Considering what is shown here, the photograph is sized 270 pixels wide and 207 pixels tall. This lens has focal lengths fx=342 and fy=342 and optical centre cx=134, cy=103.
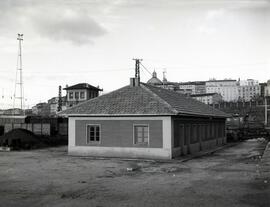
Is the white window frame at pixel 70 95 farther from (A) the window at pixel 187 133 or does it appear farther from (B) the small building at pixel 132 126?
(A) the window at pixel 187 133

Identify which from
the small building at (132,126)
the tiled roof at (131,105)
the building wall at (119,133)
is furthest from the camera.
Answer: the tiled roof at (131,105)

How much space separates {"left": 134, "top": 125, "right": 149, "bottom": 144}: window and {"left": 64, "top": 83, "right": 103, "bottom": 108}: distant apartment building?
65.9 metres

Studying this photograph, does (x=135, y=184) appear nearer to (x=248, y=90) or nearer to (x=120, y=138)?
(x=120, y=138)

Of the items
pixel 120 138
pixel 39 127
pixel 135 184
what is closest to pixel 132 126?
pixel 120 138

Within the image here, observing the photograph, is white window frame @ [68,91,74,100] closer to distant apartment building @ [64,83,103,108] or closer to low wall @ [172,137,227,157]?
distant apartment building @ [64,83,103,108]

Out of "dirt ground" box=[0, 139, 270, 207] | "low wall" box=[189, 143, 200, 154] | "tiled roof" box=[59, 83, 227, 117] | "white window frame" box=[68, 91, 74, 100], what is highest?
"white window frame" box=[68, 91, 74, 100]

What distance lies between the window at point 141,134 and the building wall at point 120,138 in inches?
11.3

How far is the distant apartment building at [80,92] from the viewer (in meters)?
89.2

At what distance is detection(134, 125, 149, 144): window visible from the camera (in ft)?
74.2

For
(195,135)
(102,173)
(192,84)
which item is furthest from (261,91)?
(102,173)

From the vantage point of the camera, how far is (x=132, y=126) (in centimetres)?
2292

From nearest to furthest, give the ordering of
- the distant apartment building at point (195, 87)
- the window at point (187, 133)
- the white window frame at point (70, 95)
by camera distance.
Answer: the window at point (187, 133) → the white window frame at point (70, 95) → the distant apartment building at point (195, 87)

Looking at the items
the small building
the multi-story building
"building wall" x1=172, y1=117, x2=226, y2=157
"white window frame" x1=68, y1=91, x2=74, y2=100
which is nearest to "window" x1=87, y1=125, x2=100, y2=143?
the small building

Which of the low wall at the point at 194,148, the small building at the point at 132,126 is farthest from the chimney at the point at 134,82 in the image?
the low wall at the point at 194,148
